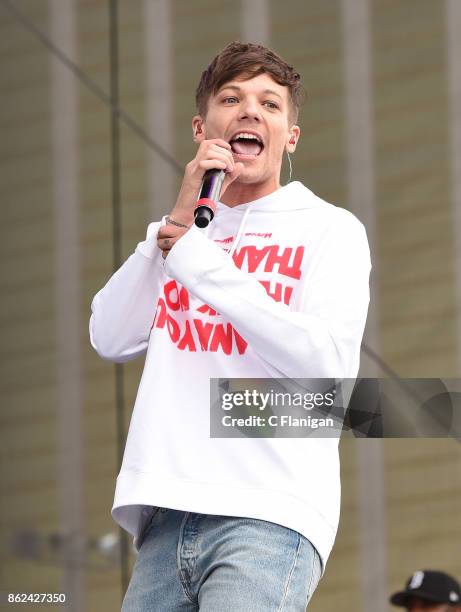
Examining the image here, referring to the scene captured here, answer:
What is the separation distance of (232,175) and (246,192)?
0.39ft

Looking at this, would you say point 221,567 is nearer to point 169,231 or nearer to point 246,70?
point 169,231

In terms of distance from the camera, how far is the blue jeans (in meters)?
1.41

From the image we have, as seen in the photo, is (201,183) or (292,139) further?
(292,139)

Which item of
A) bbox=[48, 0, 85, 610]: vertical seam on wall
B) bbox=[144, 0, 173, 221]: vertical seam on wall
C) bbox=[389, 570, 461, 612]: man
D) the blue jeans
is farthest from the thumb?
bbox=[48, 0, 85, 610]: vertical seam on wall

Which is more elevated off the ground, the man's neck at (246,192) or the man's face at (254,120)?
the man's face at (254,120)

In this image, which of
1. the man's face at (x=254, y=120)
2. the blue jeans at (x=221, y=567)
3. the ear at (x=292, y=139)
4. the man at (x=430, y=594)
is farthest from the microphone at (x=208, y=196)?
the man at (x=430, y=594)

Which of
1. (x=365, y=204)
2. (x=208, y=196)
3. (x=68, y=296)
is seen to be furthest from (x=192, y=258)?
(x=68, y=296)

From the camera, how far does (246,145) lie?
167cm

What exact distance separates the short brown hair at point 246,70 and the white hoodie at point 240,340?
0.53 ft

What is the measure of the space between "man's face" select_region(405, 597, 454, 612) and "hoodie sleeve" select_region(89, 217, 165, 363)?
5.98 feet

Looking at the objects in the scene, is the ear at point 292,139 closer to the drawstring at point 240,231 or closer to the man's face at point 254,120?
the man's face at point 254,120

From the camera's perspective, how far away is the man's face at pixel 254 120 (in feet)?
5.45

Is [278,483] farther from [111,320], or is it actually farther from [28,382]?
[28,382]

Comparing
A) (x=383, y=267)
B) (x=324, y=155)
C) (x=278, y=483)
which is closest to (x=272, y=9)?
(x=324, y=155)
